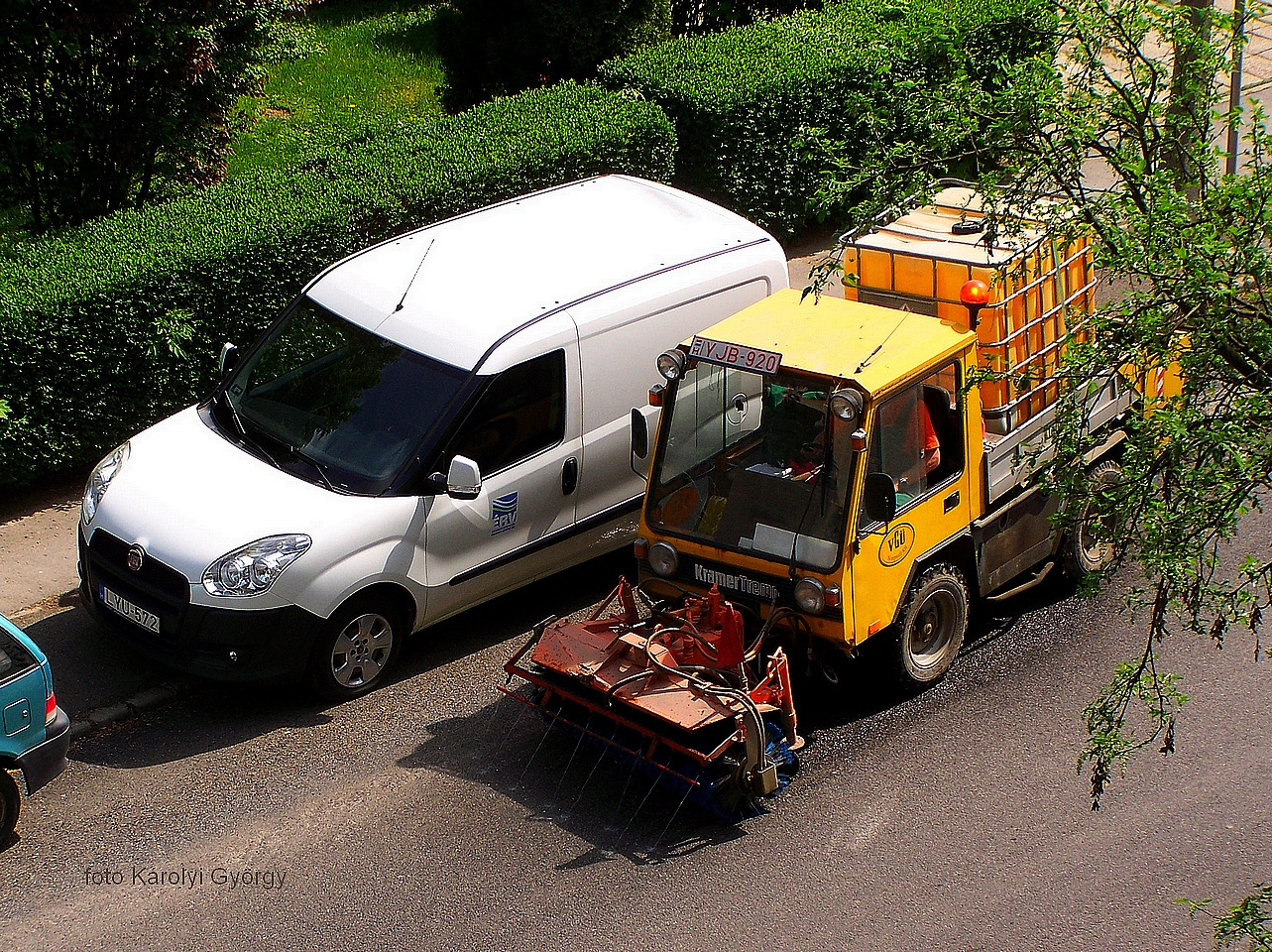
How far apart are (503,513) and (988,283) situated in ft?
10.5

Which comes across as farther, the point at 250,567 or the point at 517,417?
the point at 517,417

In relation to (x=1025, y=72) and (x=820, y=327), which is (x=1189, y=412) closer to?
(x=1025, y=72)

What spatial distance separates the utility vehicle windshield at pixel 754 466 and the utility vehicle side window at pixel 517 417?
0.98m

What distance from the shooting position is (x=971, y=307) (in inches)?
318

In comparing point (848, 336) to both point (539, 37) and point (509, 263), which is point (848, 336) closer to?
point (509, 263)

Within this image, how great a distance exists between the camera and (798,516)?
759cm

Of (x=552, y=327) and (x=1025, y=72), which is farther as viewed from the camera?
(x=552, y=327)

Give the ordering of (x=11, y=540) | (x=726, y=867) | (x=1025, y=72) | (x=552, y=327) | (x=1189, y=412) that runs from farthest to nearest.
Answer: (x=11, y=540)
(x=552, y=327)
(x=726, y=867)
(x=1025, y=72)
(x=1189, y=412)

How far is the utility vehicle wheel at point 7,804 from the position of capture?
22.4ft

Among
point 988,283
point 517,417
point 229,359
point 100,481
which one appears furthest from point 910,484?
point 100,481

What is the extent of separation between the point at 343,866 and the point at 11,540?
14.0 ft

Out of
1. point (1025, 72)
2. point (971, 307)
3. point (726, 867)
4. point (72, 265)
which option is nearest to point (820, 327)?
point (971, 307)

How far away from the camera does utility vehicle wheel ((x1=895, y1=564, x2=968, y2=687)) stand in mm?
8016

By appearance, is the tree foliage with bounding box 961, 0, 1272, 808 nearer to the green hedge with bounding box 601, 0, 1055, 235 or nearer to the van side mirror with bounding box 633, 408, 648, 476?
the van side mirror with bounding box 633, 408, 648, 476
